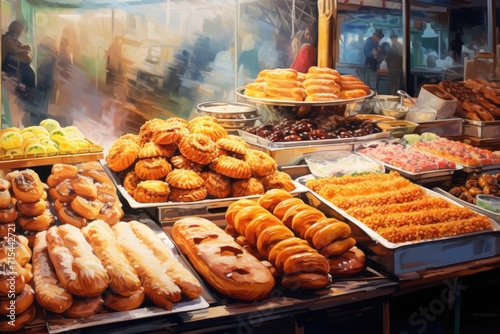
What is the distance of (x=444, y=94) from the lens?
16.1ft

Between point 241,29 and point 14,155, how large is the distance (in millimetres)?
1998

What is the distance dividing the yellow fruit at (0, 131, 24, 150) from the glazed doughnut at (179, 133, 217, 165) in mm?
860

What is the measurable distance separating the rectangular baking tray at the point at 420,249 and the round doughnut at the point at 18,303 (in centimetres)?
144

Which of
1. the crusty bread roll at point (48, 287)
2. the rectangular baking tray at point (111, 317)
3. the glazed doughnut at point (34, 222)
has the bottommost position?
the rectangular baking tray at point (111, 317)

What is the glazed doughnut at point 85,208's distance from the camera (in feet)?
8.70

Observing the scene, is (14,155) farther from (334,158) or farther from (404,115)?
(404,115)

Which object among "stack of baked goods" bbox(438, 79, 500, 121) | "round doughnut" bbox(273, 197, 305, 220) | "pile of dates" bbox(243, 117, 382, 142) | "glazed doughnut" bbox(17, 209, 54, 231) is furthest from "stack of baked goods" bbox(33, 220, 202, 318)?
"stack of baked goods" bbox(438, 79, 500, 121)

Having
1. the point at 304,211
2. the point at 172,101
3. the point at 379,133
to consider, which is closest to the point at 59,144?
the point at 172,101

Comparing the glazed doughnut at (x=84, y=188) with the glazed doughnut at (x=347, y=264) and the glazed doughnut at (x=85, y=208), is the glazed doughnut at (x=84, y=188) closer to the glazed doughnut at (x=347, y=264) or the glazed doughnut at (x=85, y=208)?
the glazed doughnut at (x=85, y=208)

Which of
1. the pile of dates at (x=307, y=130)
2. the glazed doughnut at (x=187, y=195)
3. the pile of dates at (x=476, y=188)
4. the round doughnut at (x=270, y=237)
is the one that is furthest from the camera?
the pile of dates at (x=307, y=130)

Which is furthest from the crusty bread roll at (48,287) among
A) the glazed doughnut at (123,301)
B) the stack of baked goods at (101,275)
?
the glazed doughnut at (123,301)

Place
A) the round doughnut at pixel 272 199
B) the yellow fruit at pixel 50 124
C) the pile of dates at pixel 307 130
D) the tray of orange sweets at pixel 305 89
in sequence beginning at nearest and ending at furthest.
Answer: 1. the round doughnut at pixel 272 199
2. the yellow fruit at pixel 50 124
3. the pile of dates at pixel 307 130
4. the tray of orange sweets at pixel 305 89

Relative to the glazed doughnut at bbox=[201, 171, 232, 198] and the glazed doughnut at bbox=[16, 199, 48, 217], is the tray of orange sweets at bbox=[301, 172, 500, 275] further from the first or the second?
the glazed doughnut at bbox=[16, 199, 48, 217]

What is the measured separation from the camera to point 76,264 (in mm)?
2070
